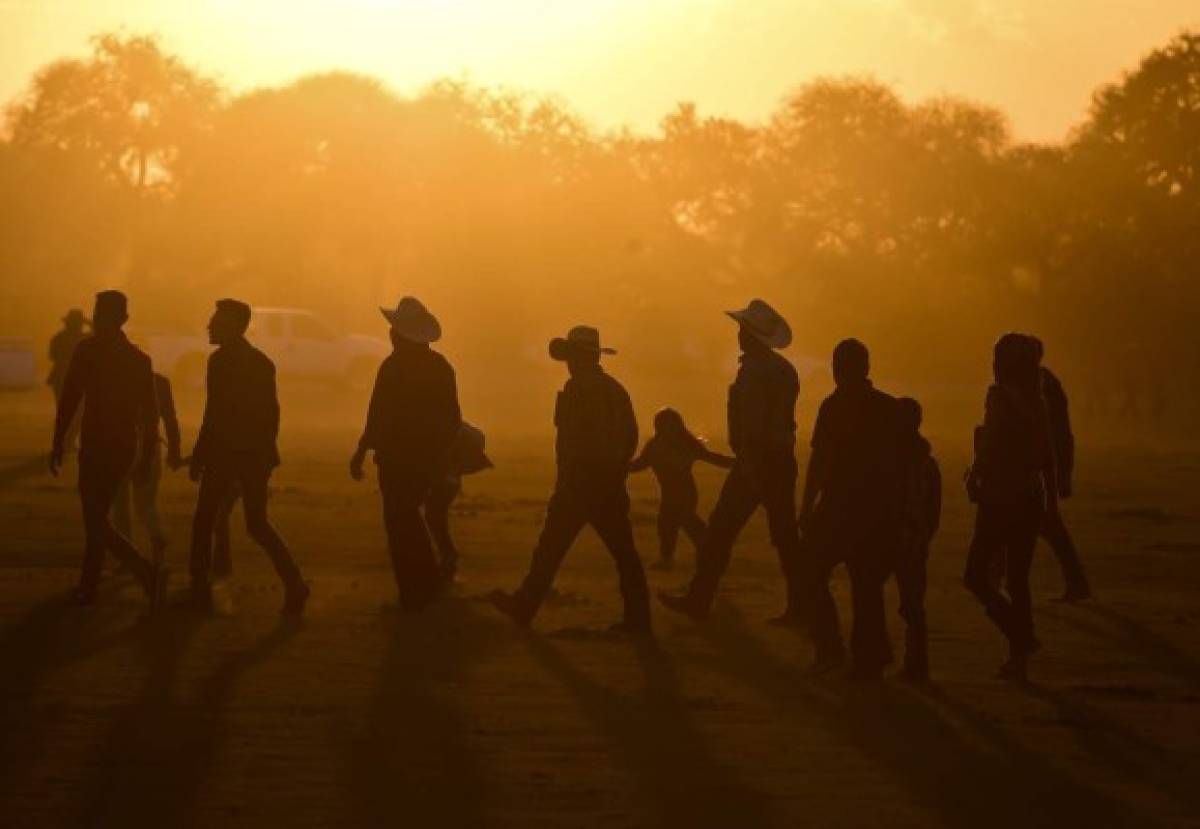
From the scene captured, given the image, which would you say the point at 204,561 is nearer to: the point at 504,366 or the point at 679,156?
the point at 504,366

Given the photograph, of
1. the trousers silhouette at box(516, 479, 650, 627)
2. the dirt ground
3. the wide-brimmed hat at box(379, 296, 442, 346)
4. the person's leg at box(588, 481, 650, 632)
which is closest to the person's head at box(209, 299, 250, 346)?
the wide-brimmed hat at box(379, 296, 442, 346)

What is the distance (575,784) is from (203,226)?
82.3 m

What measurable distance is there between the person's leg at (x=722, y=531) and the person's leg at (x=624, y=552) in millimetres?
508

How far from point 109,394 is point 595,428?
2780mm

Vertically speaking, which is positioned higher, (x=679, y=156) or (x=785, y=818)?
(x=679, y=156)

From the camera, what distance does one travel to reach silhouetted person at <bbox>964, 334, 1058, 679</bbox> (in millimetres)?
12336

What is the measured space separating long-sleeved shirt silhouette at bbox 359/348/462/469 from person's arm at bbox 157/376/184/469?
1.22m

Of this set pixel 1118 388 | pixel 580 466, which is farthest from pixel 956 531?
pixel 1118 388

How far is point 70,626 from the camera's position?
13.8 metres

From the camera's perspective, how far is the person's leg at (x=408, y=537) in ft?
47.4

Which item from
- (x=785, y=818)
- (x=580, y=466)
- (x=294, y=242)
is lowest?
(x=785, y=818)

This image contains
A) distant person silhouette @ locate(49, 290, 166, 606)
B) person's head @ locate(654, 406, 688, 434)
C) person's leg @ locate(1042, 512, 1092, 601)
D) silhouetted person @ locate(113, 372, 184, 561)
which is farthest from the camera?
person's head @ locate(654, 406, 688, 434)

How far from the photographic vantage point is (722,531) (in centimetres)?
1408

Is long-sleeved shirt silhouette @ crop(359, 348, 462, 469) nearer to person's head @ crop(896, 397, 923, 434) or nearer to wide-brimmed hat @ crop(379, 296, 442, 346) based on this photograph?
wide-brimmed hat @ crop(379, 296, 442, 346)
